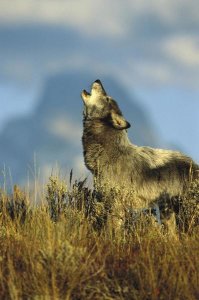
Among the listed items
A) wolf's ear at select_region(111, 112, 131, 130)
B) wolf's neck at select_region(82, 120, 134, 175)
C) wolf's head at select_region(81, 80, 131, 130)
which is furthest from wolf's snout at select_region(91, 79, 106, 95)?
wolf's neck at select_region(82, 120, 134, 175)

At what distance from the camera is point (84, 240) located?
29.8 ft

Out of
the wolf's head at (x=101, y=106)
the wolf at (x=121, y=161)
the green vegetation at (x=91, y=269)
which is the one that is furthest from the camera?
the wolf's head at (x=101, y=106)

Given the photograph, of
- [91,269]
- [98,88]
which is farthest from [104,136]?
[91,269]

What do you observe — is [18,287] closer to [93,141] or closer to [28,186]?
[28,186]

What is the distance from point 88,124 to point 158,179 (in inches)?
65.2

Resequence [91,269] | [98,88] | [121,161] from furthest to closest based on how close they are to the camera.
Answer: [98,88] → [121,161] → [91,269]

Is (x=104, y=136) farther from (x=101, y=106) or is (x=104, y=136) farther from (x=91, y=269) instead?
(x=91, y=269)

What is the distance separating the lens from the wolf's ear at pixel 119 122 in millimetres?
12952

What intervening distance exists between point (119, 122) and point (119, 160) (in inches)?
27.2

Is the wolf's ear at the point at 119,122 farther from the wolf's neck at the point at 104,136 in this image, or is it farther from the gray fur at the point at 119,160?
the wolf's neck at the point at 104,136

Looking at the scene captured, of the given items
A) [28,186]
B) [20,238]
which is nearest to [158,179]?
[28,186]

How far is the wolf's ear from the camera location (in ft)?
42.5

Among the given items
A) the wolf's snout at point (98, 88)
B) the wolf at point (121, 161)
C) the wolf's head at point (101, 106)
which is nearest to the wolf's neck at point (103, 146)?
the wolf at point (121, 161)

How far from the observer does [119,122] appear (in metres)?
13.0
